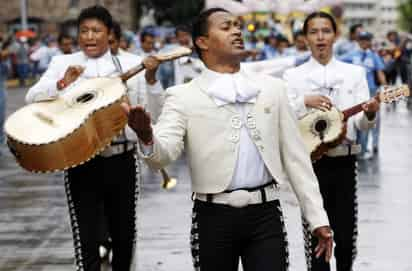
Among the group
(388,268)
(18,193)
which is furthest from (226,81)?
(18,193)

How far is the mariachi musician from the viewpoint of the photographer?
7.42m

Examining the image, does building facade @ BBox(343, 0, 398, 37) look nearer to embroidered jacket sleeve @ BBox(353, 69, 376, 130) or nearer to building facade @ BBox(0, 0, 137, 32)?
building facade @ BBox(0, 0, 137, 32)

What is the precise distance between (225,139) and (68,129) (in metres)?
1.06

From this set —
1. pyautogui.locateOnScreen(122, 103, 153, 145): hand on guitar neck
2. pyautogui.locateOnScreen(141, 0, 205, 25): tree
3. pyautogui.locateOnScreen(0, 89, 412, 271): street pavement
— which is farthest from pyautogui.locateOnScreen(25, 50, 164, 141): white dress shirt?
pyautogui.locateOnScreen(141, 0, 205, 25): tree

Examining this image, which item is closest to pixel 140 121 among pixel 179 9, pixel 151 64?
pixel 151 64

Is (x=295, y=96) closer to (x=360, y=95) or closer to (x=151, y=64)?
(x=360, y=95)

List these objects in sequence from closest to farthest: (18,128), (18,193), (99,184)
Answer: (18,128)
(99,184)
(18,193)

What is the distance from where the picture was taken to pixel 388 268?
28.9ft

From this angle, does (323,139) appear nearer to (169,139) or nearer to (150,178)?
(169,139)

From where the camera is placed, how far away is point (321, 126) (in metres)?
7.70

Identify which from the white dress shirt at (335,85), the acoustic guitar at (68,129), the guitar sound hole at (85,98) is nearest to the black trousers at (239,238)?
the acoustic guitar at (68,129)

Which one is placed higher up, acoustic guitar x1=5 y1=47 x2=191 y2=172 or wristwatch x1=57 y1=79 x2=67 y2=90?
wristwatch x1=57 y1=79 x2=67 y2=90

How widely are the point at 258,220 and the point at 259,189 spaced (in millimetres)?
149

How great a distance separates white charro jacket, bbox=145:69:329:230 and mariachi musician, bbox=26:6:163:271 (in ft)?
5.07
